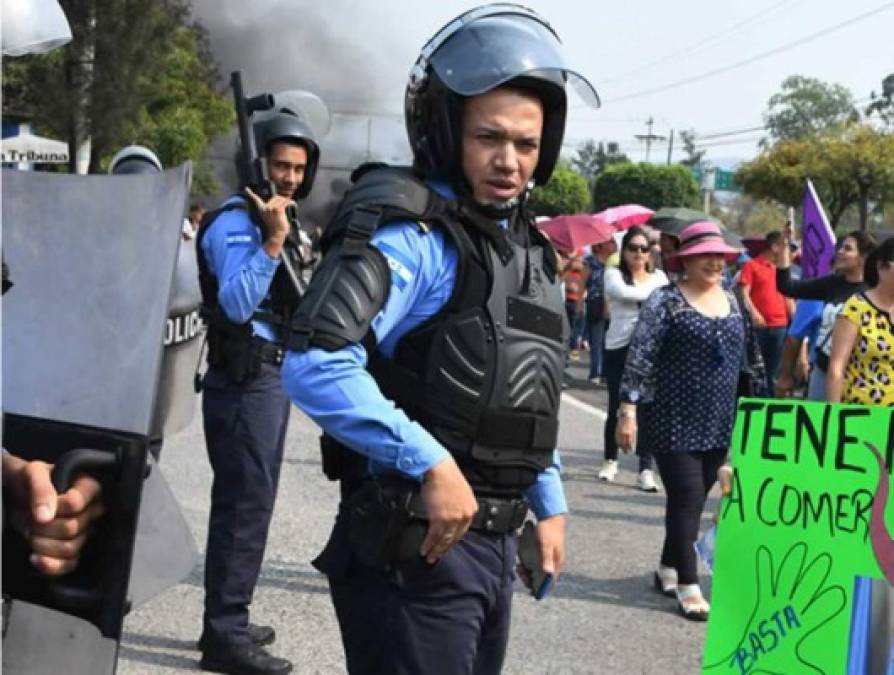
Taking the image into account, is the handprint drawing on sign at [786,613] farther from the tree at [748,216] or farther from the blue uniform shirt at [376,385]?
the tree at [748,216]

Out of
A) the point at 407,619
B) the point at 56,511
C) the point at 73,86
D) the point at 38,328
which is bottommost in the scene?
the point at 407,619

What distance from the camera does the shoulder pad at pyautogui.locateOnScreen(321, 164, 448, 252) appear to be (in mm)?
2480

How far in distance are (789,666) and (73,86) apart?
1478 inches

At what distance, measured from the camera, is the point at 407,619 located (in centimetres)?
249

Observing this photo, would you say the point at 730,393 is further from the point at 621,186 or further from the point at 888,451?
the point at 621,186

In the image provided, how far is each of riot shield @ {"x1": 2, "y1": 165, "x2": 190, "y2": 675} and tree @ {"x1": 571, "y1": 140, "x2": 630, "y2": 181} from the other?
109 metres

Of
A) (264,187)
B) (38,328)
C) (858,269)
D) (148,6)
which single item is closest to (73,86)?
(148,6)

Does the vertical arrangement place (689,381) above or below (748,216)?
below

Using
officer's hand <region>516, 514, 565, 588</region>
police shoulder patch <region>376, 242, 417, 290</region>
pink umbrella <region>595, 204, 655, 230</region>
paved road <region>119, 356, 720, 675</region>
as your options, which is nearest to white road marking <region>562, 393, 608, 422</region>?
paved road <region>119, 356, 720, 675</region>

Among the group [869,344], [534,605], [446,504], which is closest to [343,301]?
[446,504]

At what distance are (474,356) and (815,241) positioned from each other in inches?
292

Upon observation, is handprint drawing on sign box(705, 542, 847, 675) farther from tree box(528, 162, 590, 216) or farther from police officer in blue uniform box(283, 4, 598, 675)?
tree box(528, 162, 590, 216)

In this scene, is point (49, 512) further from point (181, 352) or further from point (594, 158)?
point (594, 158)

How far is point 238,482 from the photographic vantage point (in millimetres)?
4582
